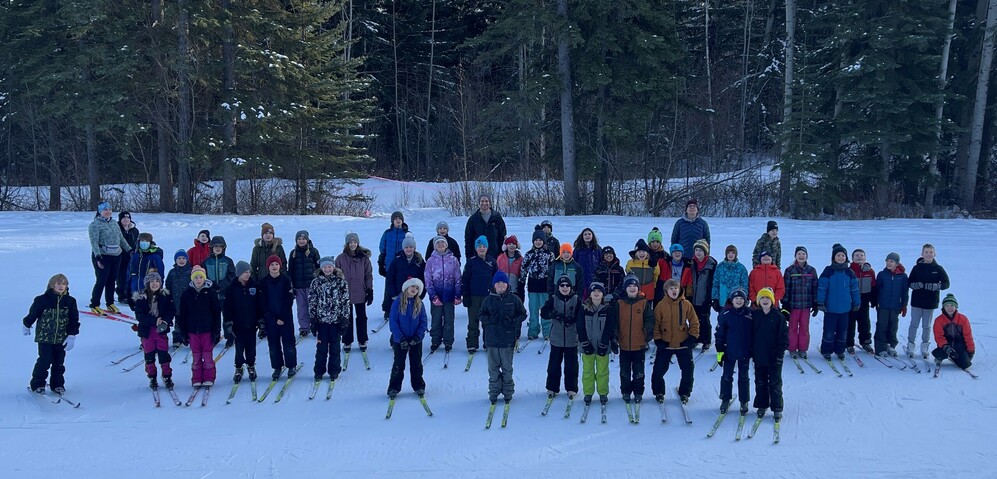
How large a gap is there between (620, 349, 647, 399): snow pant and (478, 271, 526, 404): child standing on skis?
45.1 inches

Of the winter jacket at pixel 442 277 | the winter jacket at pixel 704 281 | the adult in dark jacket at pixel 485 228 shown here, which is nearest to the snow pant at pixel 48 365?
the winter jacket at pixel 442 277

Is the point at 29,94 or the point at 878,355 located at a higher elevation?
the point at 29,94

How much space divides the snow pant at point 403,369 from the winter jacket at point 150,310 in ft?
8.34

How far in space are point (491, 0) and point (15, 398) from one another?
2971cm

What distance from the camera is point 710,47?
3809cm

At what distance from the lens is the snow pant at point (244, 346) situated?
845 cm

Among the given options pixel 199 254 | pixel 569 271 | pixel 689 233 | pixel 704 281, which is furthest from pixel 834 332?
pixel 199 254

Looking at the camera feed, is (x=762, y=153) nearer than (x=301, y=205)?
No

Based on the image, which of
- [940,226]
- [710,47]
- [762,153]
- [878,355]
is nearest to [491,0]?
[710,47]

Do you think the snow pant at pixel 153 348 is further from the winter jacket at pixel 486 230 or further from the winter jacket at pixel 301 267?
the winter jacket at pixel 486 230

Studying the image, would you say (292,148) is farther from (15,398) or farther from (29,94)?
(15,398)

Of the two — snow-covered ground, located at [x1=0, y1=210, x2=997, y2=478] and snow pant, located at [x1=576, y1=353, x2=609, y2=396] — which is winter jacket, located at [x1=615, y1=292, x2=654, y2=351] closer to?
snow pant, located at [x1=576, y1=353, x2=609, y2=396]

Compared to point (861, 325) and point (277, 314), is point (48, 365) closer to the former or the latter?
point (277, 314)

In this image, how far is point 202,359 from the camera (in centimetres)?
830
